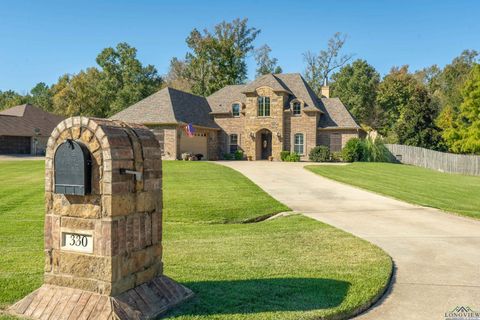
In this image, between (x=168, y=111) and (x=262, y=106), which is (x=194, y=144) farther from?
(x=262, y=106)

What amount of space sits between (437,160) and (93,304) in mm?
33524

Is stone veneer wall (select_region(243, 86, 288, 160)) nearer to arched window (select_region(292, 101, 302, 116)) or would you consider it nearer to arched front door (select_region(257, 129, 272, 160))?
arched window (select_region(292, 101, 302, 116))

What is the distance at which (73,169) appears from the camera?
396 cm

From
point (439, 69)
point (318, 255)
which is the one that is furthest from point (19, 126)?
point (439, 69)

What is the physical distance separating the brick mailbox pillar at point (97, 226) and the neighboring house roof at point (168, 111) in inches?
1059

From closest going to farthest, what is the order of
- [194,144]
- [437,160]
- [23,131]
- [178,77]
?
[437,160]
[194,144]
[23,131]
[178,77]

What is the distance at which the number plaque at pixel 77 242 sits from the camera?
3990 millimetres

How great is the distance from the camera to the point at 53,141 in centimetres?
423

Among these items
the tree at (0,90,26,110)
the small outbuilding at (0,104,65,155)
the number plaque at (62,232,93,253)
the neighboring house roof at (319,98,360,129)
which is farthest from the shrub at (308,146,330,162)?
the tree at (0,90,26,110)

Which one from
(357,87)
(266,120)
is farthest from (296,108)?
(357,87)

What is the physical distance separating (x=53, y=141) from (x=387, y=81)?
58.4 metres

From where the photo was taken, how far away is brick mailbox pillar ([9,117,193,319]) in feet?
12.8

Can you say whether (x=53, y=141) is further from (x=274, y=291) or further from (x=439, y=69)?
(x=439, y=69)

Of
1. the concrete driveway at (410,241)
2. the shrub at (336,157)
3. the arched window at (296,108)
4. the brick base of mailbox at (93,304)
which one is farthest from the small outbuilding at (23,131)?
the brick base of mailbox at (93,304)
